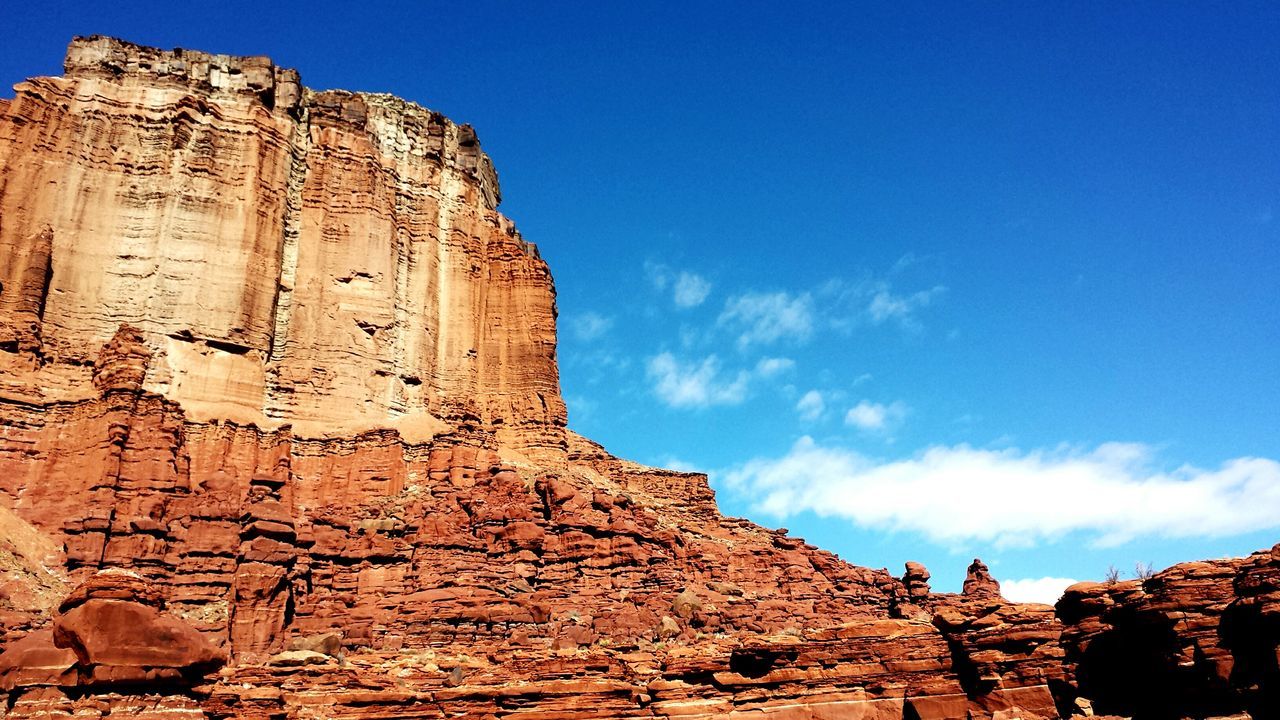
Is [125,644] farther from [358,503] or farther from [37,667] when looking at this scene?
[358,503]

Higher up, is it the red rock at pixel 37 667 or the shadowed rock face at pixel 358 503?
the shadowed rock face at pixel 358 503

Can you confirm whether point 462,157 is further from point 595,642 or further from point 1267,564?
point 1267,564

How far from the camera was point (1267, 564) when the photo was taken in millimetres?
24297

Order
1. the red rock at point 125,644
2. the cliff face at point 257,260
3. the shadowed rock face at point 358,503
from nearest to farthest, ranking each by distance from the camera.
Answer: the red rock at point 125,644, the shadowed rock face at point 358,503, the cliff face at point 257,260

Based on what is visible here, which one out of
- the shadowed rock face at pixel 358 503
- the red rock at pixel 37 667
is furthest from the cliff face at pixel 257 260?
the red rock at pixel 37 667

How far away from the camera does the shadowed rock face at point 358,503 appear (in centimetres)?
2750

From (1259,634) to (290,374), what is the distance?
57.5 metres

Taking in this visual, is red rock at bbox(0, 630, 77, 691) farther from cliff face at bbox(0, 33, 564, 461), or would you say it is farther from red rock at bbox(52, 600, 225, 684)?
cliff face at bbox(0, 33, 564, 461)

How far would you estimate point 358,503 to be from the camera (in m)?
59.8

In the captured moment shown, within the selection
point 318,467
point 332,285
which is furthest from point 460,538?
point 332,285

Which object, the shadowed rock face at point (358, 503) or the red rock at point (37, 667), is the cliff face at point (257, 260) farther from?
the red rock at point (37, 667)

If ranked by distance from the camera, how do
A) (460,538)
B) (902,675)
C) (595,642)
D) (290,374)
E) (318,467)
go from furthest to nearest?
(290,374) → (318,467) → (460,538) → (595,642) → (902,675)

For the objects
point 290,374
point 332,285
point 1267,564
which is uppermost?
point 332,285

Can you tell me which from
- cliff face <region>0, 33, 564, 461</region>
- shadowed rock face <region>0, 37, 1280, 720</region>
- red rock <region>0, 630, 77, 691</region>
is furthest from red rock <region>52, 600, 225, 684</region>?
cliff face <region>0, 33, 564, 461</region>
